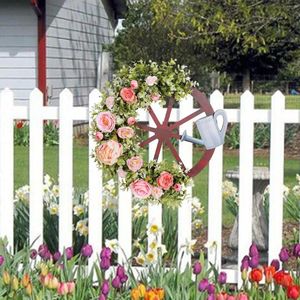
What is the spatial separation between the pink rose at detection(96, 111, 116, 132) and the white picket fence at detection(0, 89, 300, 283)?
86 centimetres

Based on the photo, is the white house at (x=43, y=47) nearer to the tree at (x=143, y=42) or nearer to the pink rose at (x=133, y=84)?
the tree at (x=143, y=42)

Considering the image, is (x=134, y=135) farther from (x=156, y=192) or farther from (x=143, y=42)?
(x=143, y=42)

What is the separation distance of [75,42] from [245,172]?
46.7 ft

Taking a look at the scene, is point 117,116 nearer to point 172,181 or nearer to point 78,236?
point 172,181

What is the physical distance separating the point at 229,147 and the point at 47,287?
41.5 ft

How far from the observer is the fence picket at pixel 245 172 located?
18.0 feet

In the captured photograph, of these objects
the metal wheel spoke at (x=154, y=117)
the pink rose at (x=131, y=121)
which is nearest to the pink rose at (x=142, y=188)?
the pink rose at (x=131, y=121)

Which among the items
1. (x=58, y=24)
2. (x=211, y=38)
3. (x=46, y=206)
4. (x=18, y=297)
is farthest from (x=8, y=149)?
(x=58, y=24)

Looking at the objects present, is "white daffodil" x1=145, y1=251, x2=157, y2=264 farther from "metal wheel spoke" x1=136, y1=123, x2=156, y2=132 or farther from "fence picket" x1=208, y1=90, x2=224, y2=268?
"metal wheel spoke" x1=136, y1=123, x2=156, y2=132

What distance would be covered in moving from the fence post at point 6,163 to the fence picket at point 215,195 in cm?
127

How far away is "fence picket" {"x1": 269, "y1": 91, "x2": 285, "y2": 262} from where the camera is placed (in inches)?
215

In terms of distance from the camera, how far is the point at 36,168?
19.0 ft

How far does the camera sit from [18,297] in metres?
3.90

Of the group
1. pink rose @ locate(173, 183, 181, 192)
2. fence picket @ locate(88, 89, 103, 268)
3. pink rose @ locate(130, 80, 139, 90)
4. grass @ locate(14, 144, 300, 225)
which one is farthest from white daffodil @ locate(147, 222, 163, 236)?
grass @ locate(14, 144, 300, 225)
